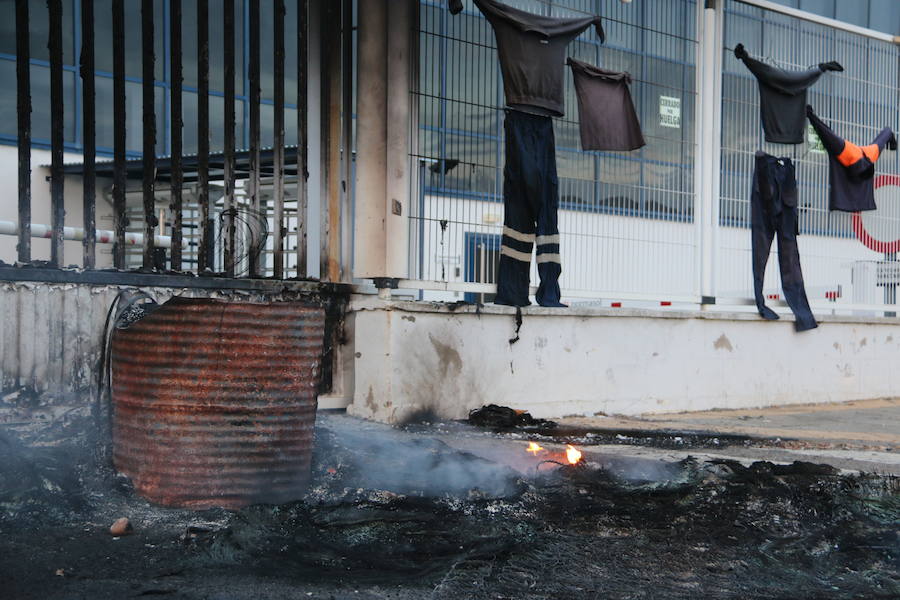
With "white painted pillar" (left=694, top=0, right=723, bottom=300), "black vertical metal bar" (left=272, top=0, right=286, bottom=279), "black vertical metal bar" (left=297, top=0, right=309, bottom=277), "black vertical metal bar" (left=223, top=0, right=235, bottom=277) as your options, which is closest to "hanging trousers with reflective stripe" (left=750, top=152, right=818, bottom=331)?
"white painted pillar" (left=694, top=0, right=723, bottom=300)

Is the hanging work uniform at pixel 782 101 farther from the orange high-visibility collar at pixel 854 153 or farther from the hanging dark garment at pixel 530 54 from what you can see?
the hanging dark garment at pixel 530 54

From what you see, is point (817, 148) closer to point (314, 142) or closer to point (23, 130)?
point (314, 142)

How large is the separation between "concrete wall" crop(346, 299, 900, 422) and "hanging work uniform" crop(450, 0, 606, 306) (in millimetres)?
312

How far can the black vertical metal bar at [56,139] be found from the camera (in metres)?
5.29

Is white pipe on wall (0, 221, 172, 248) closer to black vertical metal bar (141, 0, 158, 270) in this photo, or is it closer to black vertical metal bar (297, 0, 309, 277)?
black vertical metal bar (141, 0, 158, 270)

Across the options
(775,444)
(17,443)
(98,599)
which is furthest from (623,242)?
(98,599)

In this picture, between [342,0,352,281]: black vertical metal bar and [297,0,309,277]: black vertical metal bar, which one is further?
[342,0,352,281]: black vertical metal bar

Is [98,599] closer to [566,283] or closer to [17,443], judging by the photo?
[17,443]

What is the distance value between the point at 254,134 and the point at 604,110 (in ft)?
9.90

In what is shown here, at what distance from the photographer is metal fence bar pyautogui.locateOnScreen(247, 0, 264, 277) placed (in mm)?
6004

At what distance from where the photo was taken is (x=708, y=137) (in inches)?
336

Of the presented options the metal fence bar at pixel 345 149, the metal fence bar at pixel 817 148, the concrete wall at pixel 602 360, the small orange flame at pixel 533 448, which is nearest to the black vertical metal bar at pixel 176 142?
the metal fence bar at pixel 345 149

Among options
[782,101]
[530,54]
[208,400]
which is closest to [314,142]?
[530,54]

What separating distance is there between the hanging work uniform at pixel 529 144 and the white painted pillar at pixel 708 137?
1857mm
